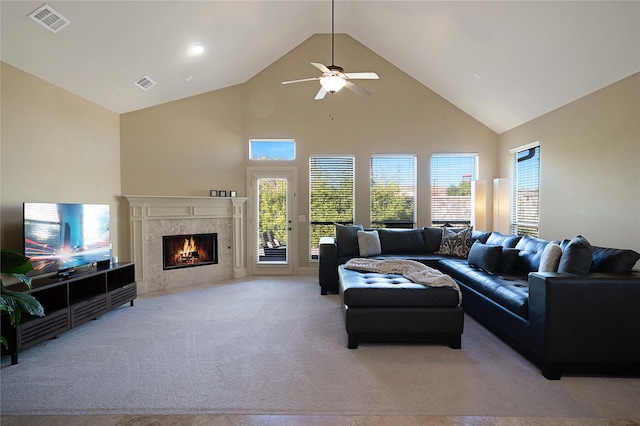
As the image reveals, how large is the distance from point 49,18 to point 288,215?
433 cm

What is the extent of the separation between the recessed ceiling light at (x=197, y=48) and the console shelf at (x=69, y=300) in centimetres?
305

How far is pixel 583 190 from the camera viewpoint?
13.5ft

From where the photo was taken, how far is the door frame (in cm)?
642

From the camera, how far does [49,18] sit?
313 cm

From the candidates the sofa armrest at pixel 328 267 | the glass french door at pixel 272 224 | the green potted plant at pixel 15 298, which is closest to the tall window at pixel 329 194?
the glass french door at pixel 272 224

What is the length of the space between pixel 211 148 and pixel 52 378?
421 cm

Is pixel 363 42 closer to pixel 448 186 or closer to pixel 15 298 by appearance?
pixel 448 186

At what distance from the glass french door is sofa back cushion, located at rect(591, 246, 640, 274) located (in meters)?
4.66

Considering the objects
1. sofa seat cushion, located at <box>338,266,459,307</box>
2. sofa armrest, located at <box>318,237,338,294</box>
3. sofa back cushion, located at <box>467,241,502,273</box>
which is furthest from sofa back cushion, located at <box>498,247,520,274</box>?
sofa armrest, located at <box>318,237,338,294</box>

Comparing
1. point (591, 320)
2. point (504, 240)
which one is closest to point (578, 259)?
point (591, 320)

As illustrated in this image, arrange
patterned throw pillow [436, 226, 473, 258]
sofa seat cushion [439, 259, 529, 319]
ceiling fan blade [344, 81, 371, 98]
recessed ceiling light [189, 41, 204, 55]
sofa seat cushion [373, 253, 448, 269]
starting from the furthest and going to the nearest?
patterned throw pillow [436, 226, 473, 258]
sofa seat cushion [373, 253, 448, 269]
recessed ceiling light [189, 41, 204, 55]
ceiling fan blade [344, 81, 371, 98]
sofa seat cushion [439, 259, 529, 319]

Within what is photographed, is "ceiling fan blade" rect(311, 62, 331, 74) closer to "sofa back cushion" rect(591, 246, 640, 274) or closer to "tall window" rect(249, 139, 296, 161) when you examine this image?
"tall window" rect(249, 139, 296, 161)

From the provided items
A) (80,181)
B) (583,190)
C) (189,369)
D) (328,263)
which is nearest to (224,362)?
(189,369)

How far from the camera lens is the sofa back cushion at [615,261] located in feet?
9.23
